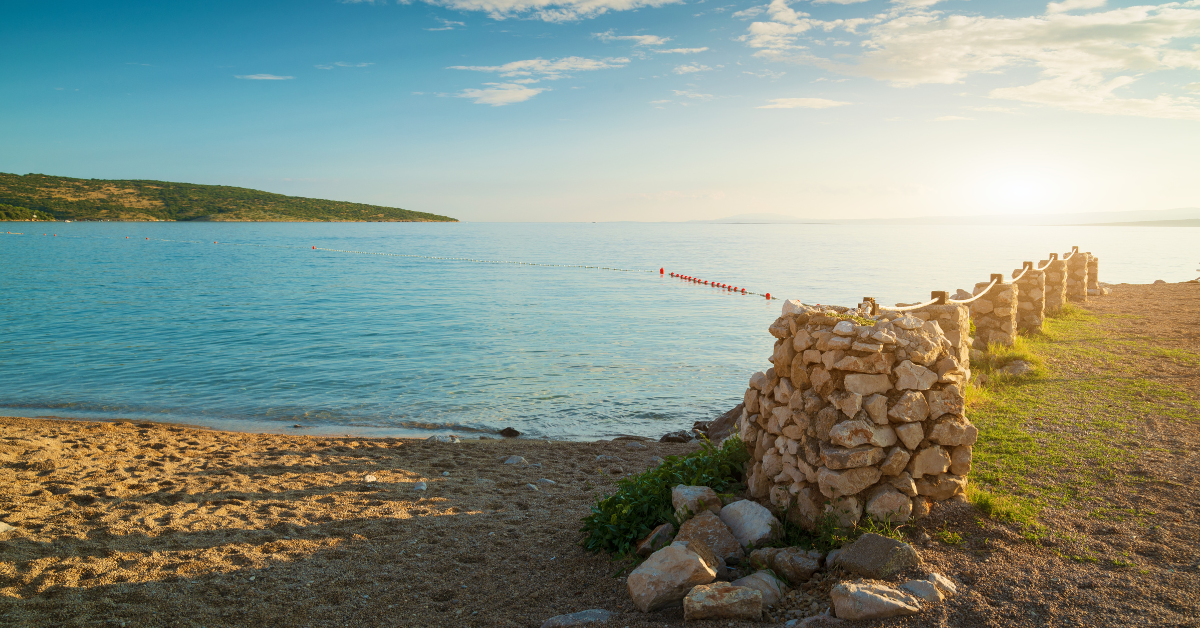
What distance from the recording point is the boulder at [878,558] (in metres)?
4.57

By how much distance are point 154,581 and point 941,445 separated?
7.22m

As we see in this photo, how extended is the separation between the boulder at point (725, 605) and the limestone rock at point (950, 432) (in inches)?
85.9

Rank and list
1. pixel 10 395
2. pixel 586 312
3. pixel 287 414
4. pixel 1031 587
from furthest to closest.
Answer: pixel 586 312 → pixel 10 395 → pixel 287 414 → pixel 1031 587

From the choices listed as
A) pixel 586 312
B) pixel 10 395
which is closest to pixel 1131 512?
pixel 10 395

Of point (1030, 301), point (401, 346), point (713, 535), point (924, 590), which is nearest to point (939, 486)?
point (924, 590)

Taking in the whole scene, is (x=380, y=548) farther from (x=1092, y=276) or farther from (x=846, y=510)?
(x=1092, y=276)

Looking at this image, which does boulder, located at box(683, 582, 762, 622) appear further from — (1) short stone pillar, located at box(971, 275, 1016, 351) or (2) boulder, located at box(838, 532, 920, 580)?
(1) short stone pillar, located at box(971, 275, 1016, 351)

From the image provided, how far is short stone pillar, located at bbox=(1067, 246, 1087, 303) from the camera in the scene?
1972 cm

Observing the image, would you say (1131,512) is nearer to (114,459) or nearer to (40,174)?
(114,459)

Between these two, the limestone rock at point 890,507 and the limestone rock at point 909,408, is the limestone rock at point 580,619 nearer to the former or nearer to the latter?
the limestone rock at point 890,507

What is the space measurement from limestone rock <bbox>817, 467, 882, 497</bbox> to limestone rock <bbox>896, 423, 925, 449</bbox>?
0.35 metres

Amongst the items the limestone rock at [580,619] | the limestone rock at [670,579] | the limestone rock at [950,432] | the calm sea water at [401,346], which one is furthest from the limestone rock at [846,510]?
the calm sea water at [401,346]

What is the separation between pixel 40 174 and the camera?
19512cm

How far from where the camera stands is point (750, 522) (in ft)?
17.8
